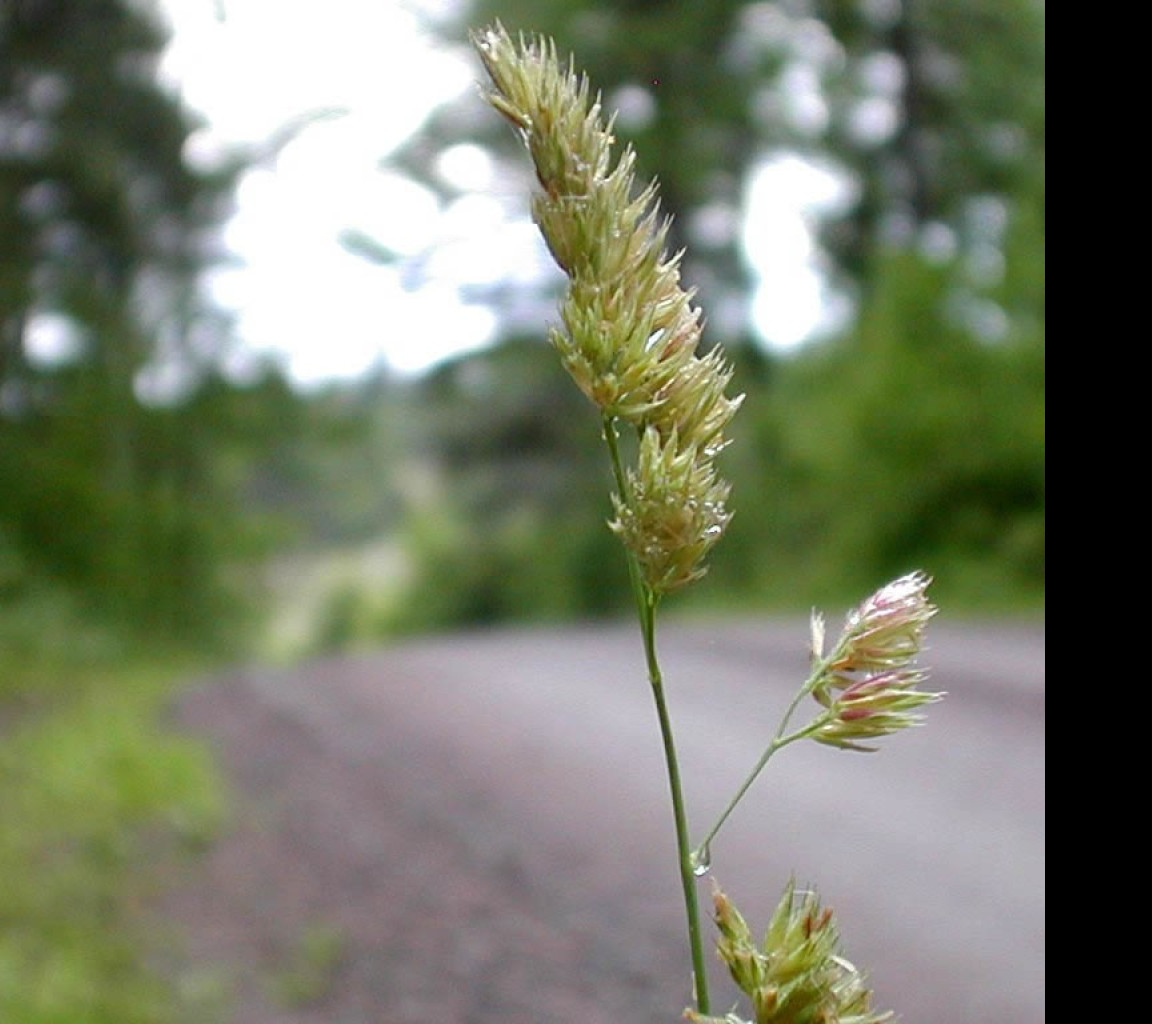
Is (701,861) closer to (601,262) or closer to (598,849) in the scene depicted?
(601,262)

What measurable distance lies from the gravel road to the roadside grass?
0.18 meters

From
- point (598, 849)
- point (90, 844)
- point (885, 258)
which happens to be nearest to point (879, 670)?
point (598, 849)

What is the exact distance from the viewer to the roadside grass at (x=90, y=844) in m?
4.37

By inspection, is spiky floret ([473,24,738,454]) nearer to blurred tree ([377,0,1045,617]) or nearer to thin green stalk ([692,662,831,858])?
thin green stalk ([692,662,831,858])

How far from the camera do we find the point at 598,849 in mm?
5730

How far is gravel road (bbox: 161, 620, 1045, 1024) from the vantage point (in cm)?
413

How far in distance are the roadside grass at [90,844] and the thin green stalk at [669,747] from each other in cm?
369

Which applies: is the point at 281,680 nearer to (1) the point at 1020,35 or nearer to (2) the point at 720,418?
(1) the point at 1020,35

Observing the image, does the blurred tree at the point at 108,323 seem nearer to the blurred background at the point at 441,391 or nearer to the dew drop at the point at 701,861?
the blurred background at the point at 441,391

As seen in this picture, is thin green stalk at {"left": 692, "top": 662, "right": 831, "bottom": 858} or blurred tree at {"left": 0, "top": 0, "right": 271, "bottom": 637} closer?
thin green stalk at {"left": 692, "top": 662, "right": 831, "bottom": 858}

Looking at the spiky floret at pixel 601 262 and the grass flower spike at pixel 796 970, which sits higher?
the spiky floret at pixel 601 262

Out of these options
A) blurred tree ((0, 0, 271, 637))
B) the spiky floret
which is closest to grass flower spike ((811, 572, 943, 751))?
the spiky floret

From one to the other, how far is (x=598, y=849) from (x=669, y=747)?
5069mm

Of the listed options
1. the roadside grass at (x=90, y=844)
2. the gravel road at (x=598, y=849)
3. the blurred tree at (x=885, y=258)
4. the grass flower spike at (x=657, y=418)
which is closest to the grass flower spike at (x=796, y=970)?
the grass flower spike at (x=657, y=418)
